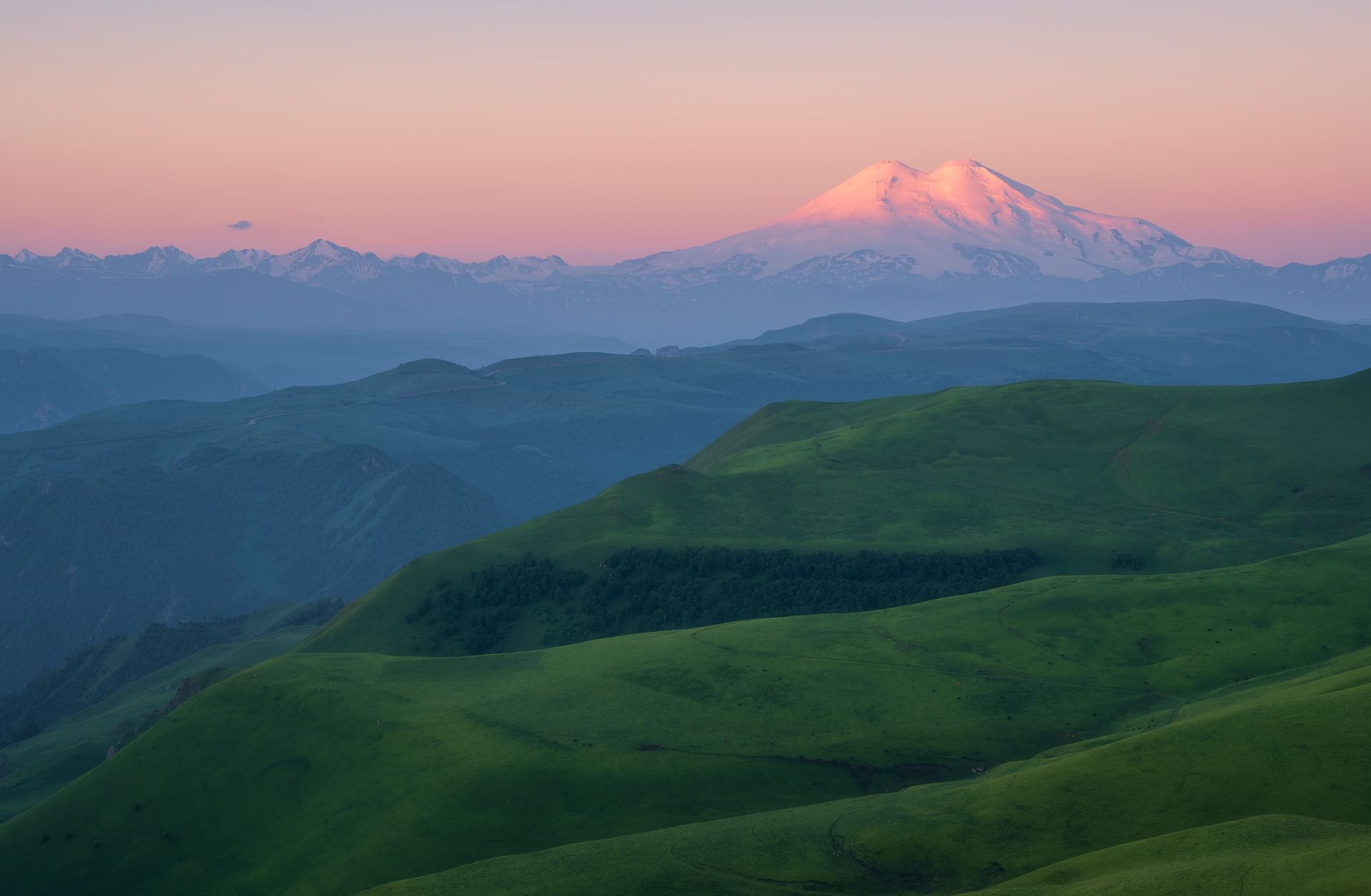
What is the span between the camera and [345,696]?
9444 cm

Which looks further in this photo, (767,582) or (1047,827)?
(767,582)

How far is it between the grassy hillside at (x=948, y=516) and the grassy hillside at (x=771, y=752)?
38236 mm

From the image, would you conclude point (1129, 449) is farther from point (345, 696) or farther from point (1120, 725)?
point (345, 696)

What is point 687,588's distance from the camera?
152 m

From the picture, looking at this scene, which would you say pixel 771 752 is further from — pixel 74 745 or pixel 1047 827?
pixel 74 745

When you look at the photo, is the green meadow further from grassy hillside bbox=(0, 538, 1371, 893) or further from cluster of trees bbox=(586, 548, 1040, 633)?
cluster of trees bbox=(586, 548, 1040, 633)

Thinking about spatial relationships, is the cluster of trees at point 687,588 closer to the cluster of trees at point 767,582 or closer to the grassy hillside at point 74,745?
the cluster of trees at point 767,582

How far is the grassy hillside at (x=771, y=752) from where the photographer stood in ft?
185

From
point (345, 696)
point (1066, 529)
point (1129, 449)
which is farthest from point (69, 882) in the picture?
point (1129, 449)

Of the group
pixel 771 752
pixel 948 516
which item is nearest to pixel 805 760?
pixel 771 752

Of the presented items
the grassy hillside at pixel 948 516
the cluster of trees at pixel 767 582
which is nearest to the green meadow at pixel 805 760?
the grassy hillside at pixel 948 516

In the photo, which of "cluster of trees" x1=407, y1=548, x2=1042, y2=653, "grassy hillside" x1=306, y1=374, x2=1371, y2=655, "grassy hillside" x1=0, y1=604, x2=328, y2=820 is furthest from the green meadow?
"grassy hillside" x1=0, y1=604, x2=328, y2=820

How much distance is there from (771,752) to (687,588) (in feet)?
235

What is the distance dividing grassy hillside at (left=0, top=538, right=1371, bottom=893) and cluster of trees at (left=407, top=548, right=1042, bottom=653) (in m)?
33.9
